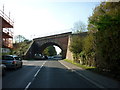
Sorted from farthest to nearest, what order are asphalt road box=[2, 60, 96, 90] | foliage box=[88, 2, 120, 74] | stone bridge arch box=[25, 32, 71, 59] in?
Result: stone bridge arch box=[25, 32, 71, 59], foliage box=[88, 2, 120, 74], asphalt road box=[2, 60, 96, 90]

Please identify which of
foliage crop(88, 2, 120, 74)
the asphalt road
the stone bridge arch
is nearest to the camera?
the asphalt road

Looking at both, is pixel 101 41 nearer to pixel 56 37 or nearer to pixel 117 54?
pixel 117 54

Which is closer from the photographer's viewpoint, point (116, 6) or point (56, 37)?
point (116, 6)

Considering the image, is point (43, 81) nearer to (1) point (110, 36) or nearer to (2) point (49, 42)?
(1) point (110, 36)

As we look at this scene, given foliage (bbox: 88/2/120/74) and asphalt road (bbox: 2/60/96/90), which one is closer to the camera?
asphalt road (bbox: 2/60/96/90)

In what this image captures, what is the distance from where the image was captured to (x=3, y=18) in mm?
23656

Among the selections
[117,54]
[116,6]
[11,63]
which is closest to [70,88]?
[117,54]

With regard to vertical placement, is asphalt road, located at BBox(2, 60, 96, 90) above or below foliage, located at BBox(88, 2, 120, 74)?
below

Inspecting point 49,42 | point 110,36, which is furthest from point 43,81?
point 49,42

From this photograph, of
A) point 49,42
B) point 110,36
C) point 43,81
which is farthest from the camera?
point 49,42

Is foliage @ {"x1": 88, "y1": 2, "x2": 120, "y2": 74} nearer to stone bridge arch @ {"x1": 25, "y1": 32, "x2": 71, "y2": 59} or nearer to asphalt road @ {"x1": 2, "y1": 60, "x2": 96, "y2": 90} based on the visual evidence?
asphalt road @ {"x1": 2, "y1": 60, "x2": 96, "y2": 90}

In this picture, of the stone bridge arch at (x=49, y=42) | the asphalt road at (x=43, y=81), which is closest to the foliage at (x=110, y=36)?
the asphalt road at (x=43, y=81)

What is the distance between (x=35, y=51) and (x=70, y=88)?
51671 millimetres

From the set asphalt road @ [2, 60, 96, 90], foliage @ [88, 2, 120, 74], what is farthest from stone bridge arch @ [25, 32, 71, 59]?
foliage @ [88, 2, 120, 74]
